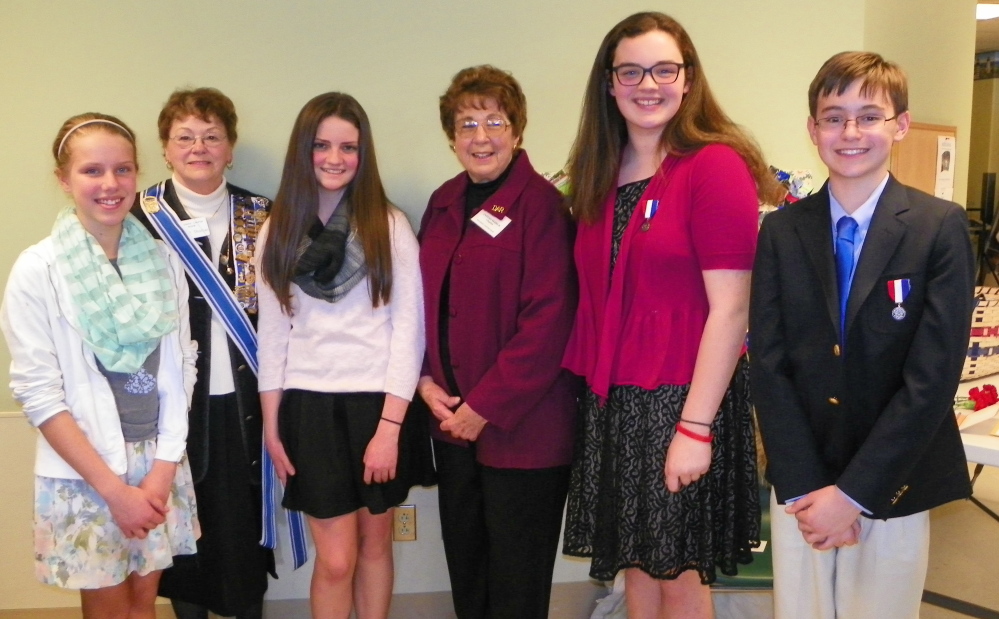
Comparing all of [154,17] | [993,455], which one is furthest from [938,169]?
[154,17]

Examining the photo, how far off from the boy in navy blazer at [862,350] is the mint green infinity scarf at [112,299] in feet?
4.42

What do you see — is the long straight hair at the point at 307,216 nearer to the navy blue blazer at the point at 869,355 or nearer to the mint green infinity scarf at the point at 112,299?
the mint green infinity scarf at the point at 112,299

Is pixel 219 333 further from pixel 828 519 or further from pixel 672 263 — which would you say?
pixel 828 519

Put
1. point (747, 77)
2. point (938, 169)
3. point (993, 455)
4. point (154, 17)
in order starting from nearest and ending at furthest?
point (993, 455) → point (154, 17) → point (747, 77) → point (938, 169)

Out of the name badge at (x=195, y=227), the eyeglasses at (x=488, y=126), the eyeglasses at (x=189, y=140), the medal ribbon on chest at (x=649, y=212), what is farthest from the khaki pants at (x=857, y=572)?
the eyeglasses at (x=189, y=140)

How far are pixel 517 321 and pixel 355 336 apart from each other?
0.42 meters

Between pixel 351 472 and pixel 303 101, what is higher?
pixel 303 101

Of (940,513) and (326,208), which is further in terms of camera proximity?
(940,513)

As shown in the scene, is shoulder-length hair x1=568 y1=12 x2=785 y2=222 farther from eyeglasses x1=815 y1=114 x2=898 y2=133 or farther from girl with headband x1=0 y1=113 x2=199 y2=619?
girl with headband x1=0 y1=113 x2=199 y2=619

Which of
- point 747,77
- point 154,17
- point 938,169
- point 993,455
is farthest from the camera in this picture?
point 938,169

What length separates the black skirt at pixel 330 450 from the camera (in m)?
1.82

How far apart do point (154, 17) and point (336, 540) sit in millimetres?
1736

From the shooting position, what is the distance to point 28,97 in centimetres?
229

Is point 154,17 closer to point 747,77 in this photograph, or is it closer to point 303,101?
point 303,101
